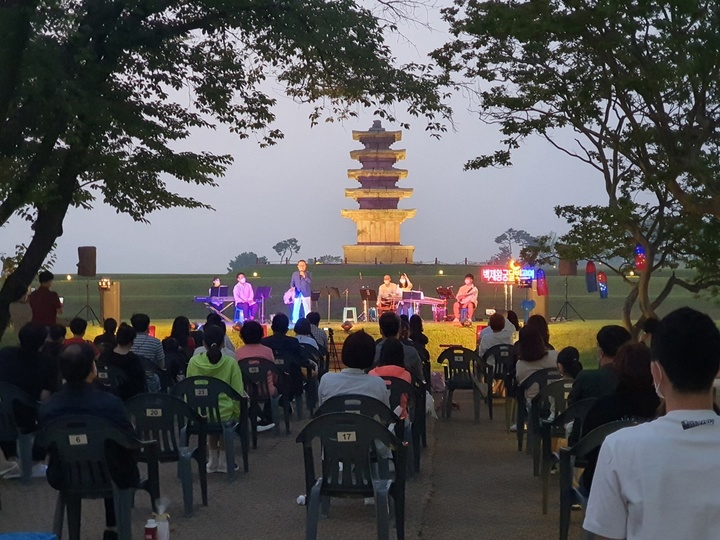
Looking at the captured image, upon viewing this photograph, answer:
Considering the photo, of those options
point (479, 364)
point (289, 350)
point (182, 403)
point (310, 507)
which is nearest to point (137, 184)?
point (289, 350)

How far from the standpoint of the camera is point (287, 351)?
11367 millimetres

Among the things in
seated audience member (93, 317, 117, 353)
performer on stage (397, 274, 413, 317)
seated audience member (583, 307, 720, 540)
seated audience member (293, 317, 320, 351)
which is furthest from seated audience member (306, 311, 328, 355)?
performer on stage (397, 274, 413, 317)

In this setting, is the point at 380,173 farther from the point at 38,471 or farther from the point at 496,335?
the point at 38,471

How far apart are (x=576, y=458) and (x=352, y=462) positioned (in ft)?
3.90

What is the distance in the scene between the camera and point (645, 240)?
53.8ft

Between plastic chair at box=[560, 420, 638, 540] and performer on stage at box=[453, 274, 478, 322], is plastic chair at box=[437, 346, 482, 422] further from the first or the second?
performer on stage at box=[453, 274, 478, 322]

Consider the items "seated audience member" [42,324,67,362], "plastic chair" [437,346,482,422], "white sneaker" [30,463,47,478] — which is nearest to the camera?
"white sneaker" [30,463,47,478]

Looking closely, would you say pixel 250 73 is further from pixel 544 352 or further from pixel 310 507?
pixel 310 507

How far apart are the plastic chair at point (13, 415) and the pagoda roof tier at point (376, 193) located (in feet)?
153

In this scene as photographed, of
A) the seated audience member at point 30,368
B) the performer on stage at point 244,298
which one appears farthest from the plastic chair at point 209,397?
the performer on stage at point 244,298

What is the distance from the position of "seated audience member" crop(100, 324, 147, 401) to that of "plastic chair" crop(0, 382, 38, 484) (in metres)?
0.67

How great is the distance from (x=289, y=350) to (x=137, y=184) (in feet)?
13.2

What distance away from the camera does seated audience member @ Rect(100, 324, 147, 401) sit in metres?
8.11

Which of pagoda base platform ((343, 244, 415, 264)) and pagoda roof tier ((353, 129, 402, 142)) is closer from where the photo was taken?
pagoda base platform ((343, 244, 415, 264))
